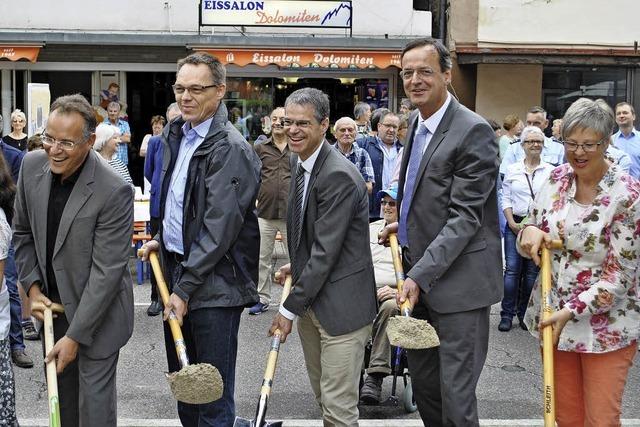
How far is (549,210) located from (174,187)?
73.3 inches

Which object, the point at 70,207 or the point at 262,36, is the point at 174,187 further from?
the point at 262,36

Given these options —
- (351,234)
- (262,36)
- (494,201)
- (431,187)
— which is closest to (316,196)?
(351,234)

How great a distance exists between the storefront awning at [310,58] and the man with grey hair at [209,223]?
10730 mm

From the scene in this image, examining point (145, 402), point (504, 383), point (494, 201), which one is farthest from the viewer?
point (504, 383)

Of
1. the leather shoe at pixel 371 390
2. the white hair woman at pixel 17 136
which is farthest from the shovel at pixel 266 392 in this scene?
the white hair woman at pixel 17 136

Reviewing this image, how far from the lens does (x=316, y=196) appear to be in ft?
14.8

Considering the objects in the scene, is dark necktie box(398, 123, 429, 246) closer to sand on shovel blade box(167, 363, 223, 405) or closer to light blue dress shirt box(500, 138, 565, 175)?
sand on shovel blade box(167, 363, 223, 405)

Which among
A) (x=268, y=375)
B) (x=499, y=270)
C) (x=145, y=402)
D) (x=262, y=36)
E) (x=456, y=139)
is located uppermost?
(x=262, y=36)

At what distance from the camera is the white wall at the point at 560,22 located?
673 inches

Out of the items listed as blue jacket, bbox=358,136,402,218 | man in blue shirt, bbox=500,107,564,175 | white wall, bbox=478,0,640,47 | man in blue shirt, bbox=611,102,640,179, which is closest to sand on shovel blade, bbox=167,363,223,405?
blue jacket, bbox=358,136,402,218

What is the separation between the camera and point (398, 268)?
185 inches

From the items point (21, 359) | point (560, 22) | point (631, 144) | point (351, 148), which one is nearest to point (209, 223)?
point (21, 359)

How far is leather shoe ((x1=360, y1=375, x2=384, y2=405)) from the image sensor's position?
616 centimetres

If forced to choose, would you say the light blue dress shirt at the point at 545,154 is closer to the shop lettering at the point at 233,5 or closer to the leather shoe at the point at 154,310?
the leather shoe at the point at 154,310
